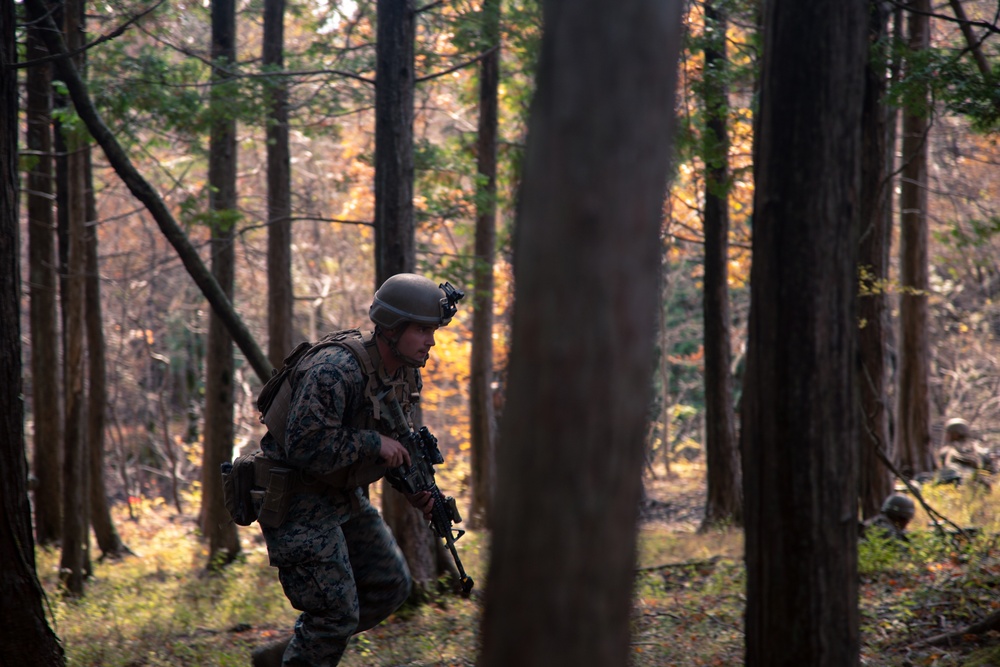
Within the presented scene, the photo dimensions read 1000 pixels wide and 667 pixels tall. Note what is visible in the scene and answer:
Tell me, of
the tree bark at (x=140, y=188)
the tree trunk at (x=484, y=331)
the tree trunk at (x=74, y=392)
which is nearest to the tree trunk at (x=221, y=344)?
the tree trunk at (x=74, y=392)

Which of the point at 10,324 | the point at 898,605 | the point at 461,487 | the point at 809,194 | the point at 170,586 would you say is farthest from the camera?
the point at 461,487

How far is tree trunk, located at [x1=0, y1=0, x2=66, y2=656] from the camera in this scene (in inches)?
179

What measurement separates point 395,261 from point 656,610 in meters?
3.70

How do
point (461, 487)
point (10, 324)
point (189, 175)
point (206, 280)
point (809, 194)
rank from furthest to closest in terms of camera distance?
point (189, 175) → point (461, 487) → point (206, 280) → point (10, 324) → point (809, 194)

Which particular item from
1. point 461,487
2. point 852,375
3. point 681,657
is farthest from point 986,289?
point 852,375

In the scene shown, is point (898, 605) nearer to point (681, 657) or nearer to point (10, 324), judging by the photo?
point (681, 657)

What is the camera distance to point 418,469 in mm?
4543

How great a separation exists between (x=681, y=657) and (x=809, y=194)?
3430mm

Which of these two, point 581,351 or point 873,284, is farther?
point 873,284

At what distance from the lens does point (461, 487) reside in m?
19.2

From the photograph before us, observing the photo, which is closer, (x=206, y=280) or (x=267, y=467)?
(x=267, y=467)

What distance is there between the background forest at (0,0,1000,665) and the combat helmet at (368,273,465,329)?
3.30ft

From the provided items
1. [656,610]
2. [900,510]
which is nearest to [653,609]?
[656,610]

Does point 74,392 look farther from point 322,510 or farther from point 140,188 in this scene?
point 322,510
